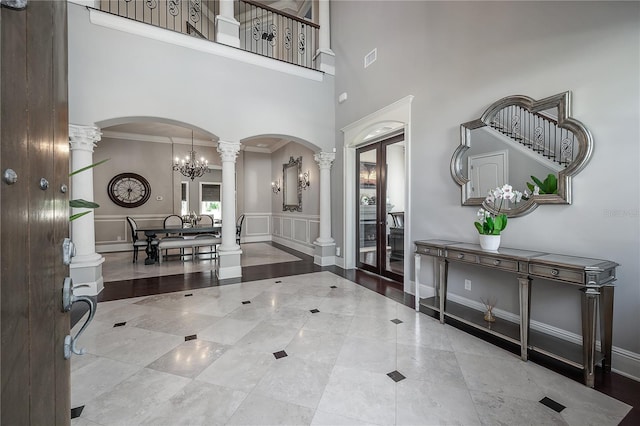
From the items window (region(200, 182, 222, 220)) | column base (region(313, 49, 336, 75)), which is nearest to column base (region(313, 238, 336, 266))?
column base (region(313, 49, 336, 75))

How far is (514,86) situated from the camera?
2773 mm

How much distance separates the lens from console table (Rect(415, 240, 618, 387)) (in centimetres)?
198

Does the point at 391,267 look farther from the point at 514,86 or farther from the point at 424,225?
the point at 514,86

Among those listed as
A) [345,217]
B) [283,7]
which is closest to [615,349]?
[345,217]

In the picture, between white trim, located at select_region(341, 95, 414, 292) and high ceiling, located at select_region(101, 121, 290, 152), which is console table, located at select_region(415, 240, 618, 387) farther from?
high ceiling, located at select_region(101, 121, 290, 152)

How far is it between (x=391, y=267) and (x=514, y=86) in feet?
10.0

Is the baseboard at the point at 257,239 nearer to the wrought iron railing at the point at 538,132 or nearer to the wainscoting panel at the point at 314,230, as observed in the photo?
the wainscoting panel at the point at 314,230

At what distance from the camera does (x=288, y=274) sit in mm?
5113

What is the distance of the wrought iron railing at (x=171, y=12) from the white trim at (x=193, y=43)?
26 cm

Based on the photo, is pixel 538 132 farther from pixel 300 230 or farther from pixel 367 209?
pixel 300 230

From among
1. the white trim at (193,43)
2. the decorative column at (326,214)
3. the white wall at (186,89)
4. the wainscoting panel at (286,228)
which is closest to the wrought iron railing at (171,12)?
the white trim at (193,43)

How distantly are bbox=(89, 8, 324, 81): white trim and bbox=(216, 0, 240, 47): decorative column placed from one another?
134mm

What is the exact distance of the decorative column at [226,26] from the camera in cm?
479

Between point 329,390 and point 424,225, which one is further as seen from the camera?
point 424,225
